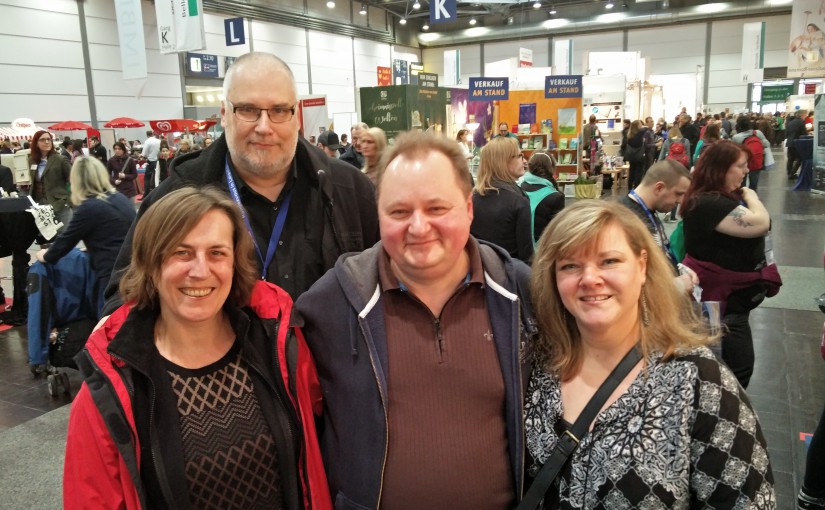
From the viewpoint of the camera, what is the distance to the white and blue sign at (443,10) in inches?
426

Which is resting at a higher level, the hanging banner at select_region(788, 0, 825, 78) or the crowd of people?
the hanging banner at select_region(788, 0, 825, 78)

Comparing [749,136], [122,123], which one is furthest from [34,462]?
[122,123]

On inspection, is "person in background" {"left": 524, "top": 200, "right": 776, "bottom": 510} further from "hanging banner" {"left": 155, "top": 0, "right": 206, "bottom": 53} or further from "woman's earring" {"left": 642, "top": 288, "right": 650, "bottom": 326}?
"hanging banner" {"left": 155, "top": 0, "right": 206, "bottom": 53}

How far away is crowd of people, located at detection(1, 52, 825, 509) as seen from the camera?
54.9 inches

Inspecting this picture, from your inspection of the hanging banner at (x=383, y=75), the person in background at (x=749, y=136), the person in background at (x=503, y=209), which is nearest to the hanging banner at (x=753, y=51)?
the person in background at (x=749, y=136)

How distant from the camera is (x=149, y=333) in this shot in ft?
5.09

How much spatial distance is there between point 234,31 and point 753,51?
1774 cm

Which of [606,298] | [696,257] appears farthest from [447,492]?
[696,257]

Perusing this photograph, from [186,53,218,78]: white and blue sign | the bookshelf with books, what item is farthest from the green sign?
[186,53,218,78]: white and blue sign

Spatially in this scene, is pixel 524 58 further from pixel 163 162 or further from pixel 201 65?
pixel 163 162

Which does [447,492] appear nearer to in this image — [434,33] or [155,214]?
[155,214]

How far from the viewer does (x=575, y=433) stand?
4.78 feet

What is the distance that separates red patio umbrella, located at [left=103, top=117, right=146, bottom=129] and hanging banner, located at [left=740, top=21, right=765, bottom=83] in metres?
20.3

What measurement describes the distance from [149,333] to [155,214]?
0.31 meters
